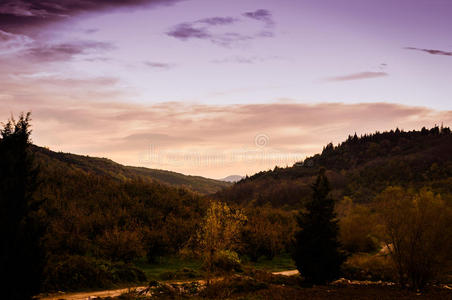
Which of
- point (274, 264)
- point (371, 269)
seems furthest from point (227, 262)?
point (371, 269)

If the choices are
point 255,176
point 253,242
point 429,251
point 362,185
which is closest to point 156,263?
point 253,242

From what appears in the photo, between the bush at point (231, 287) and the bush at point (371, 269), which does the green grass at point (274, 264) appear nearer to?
the bush at point (371, 269)

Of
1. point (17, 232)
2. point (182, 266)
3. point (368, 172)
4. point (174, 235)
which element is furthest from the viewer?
point (368, 172)

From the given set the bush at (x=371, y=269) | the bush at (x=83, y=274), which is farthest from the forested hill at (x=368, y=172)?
the bush at (x=83, y=274)

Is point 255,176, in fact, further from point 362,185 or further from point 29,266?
point 29,266

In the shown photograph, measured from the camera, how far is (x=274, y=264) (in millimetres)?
45344

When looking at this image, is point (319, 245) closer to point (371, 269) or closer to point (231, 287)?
point (231, 287)

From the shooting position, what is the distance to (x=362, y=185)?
128 m

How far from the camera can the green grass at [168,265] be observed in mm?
36900

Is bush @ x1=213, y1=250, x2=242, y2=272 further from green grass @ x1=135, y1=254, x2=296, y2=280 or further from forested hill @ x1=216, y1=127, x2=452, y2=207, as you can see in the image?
forested hill @ x1=216, y1=127, x2=452, y2=207

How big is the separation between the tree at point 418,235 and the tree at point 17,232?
2355cm

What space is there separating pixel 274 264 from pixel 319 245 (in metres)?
16.6

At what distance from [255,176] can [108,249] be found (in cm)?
15147

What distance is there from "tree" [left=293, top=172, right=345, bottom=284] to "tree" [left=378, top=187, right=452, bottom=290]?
410 centimetres
